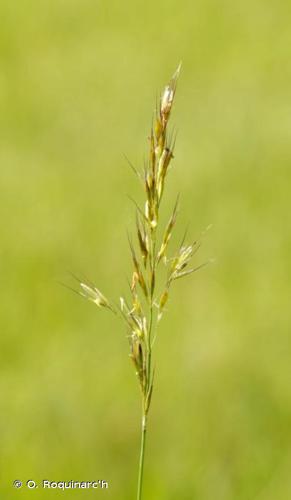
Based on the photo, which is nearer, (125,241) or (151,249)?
(151,249)

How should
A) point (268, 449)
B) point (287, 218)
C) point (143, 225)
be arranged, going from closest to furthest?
point (143, 225)
point (268, 449)
point (287, 218)

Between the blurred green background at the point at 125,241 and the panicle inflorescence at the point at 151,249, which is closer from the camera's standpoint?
the panicle inflorescence at the point at 151,249

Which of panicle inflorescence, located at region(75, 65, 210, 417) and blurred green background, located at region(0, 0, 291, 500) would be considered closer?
panicle inflorescence, located at region(75, 65, 210, 417)

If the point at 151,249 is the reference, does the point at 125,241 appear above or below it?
above

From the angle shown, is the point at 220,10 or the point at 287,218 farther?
the point at 220,10

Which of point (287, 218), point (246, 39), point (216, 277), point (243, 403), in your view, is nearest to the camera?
point (243, 403)

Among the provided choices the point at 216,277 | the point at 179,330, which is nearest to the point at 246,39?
the point at 216,277

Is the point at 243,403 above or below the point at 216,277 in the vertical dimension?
below

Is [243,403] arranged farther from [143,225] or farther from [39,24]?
[39,24]
